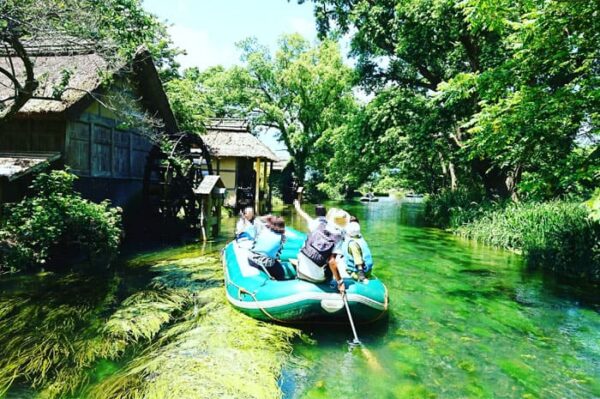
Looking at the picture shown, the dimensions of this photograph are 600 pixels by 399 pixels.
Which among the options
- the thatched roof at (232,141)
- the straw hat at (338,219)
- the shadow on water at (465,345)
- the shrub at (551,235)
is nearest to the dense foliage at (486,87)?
the shrub at (551,235)

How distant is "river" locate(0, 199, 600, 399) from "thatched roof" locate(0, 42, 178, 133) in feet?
12.7

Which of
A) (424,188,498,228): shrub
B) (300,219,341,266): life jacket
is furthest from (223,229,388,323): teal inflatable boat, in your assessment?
(424,188,498,228): shrub

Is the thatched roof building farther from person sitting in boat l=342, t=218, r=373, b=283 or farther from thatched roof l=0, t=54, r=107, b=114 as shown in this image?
person sitting in boat l=342, t=218, r=373, b=283

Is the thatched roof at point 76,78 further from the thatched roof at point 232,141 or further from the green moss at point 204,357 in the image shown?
the thatched roof at point 232,141

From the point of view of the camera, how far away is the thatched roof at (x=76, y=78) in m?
9.09

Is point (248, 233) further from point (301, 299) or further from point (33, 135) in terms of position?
point (33, 135)

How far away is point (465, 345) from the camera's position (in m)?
5.58

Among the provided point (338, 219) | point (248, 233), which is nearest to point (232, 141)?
point (248, 233)

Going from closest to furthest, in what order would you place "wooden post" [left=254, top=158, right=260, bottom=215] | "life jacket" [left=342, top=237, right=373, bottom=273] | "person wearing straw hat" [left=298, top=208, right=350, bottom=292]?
"person wearing straw hat" [left=298, top=208, right=350, bottom=292] < "life jacket" [left=342, top=237, right=373, bottom=273] < "wooden post" [left=254, top=158, right=260, bottom=215]

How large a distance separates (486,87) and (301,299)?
22.0 ft

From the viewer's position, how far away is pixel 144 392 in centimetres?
403

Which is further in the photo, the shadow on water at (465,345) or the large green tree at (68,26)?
the large green tree at (68,26)

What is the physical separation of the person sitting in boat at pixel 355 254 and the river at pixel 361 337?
2.88 feet

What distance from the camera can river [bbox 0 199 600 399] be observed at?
4406mm
